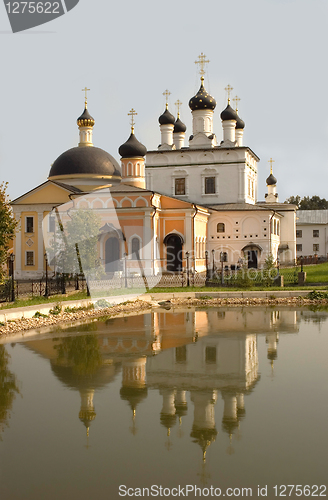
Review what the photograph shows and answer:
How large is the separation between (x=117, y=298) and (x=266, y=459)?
44.1ft

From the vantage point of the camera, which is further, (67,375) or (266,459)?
(67,375)

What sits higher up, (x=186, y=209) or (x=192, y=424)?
(x=186, y=209)

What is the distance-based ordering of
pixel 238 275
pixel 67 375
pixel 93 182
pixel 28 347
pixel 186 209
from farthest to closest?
pixel 93 182, pixel 186 209, pixel 238 275, pixel 28 347, pixel 67 375

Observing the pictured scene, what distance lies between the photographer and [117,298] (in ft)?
61.7

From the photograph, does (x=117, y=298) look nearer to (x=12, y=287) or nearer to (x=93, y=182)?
(x=12, y=287)

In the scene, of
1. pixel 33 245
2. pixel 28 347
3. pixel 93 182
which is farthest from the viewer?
pixel 93 182

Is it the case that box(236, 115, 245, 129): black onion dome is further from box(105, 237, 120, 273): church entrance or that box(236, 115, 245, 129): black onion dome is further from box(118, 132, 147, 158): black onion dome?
box(105, 237, 120, 273): church entrance

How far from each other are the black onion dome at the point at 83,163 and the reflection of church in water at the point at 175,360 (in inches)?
784

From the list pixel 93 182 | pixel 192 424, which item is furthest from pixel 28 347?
pixel 93 182

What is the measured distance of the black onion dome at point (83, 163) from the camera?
34.7 meters

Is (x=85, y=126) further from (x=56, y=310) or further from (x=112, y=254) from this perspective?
(x=56, y=310)

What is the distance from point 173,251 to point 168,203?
2.51 meters

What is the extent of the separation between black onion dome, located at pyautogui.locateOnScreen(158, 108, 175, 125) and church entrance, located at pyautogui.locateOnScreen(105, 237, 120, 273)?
33.5ft

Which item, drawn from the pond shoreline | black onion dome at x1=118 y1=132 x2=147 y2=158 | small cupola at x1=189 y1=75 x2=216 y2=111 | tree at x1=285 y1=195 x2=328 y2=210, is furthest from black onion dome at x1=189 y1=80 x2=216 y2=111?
tree at x1=285 y1=195 x2=328 y2=210
